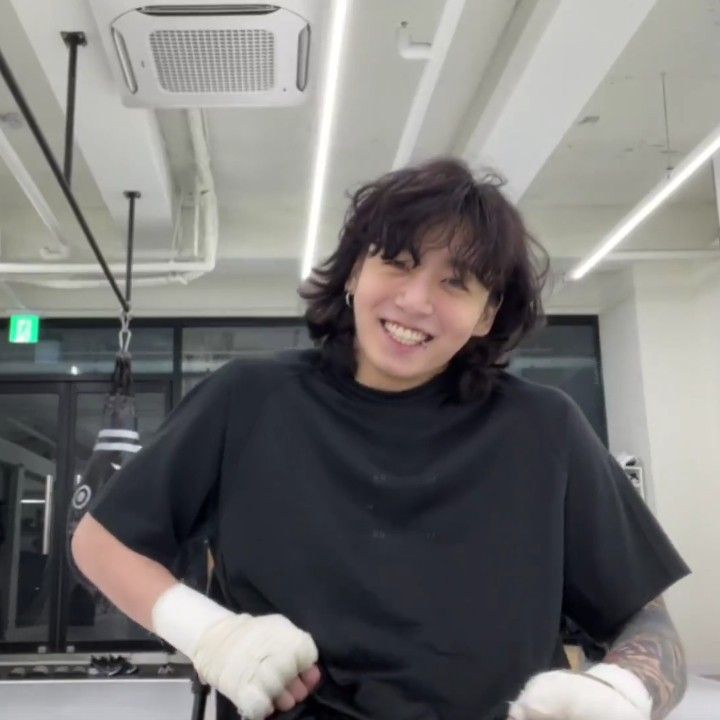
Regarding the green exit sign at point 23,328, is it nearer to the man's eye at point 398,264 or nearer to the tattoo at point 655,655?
the man's eye at point 398,264

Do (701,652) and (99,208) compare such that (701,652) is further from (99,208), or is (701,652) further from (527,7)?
(99,208)

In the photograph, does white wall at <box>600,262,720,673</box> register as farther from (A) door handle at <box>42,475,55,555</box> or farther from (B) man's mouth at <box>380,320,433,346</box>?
(B) man's mouth at <box>380,320,433,346</box>

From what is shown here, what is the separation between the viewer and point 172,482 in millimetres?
989

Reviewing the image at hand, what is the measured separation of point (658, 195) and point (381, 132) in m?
1.67

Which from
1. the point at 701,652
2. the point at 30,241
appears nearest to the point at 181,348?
the point at 30,241

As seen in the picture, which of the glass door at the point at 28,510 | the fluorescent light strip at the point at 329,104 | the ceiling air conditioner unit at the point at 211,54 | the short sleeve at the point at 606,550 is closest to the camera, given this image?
the short sleeve at the point at 606,550

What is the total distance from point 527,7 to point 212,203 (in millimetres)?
2499

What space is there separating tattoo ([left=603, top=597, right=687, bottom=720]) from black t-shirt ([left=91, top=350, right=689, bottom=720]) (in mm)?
25

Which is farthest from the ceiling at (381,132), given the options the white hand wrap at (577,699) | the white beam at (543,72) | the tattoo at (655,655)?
the white hand wrap at (577,699)

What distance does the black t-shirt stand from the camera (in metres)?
0.91

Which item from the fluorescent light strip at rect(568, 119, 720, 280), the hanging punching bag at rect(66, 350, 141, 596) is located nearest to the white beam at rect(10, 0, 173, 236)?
the hanging punching bag at rect(66, 350, 141, 596)

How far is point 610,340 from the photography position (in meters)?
6.89

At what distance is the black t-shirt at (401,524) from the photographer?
91 centimetres

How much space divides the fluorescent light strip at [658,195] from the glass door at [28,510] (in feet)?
12.8
